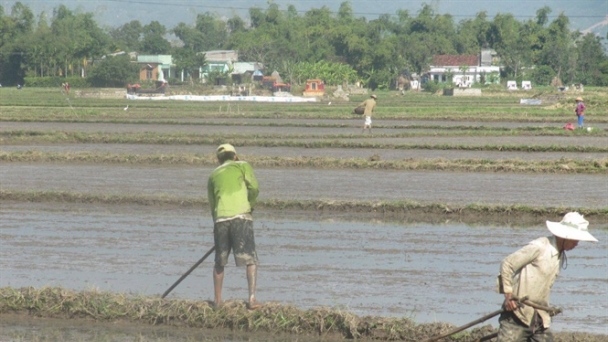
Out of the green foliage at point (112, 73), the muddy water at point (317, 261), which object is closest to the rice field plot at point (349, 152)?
the muddy water at point (317, 261)

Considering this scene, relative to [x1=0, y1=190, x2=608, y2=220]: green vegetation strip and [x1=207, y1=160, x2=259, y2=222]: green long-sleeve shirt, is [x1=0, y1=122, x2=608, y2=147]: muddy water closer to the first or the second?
[x1=0, y1=190, x2=608, y2=220]: green vegetation strip

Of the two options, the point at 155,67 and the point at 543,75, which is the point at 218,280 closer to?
the point at 543,75

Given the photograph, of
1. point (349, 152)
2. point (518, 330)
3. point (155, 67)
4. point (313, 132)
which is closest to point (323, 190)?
point (349, 152)

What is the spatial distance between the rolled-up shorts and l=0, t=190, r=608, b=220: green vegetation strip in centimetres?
562

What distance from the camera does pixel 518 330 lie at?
5.93m

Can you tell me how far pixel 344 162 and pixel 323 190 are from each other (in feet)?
11.0

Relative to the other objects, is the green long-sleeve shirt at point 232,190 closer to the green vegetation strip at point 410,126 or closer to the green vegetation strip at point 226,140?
the green vegetation strip at point 226,140

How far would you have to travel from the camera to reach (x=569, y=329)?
7438mm

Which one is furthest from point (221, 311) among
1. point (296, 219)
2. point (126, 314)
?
point (296, 219)

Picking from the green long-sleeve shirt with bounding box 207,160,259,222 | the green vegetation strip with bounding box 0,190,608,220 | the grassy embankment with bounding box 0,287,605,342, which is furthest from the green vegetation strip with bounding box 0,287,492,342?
the green vegetation strip with bounding box 0,190,608,220

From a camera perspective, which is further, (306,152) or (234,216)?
(306,152)

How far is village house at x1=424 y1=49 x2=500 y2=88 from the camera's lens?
102 metres

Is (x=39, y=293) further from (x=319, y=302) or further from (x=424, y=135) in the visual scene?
(x=424, y=135)

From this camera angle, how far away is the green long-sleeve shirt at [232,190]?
7.68 m
